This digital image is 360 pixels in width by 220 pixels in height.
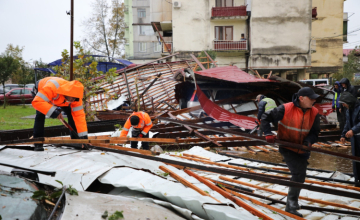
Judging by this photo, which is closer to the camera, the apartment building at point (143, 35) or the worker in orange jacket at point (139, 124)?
the worker in orange jacket at point (139, 124)


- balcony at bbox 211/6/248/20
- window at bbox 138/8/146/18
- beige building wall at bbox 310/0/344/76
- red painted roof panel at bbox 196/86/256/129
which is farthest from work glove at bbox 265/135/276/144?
window at bbox 138/8/146/18

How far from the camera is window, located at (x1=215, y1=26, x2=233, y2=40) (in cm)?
2703

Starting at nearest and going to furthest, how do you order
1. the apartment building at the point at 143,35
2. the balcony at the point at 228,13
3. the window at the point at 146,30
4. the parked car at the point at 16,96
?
the parked car at the point at 16,96
the balcony at the point at 228,13
the apartment building at the point at 143,35
the window at the point at 146,30

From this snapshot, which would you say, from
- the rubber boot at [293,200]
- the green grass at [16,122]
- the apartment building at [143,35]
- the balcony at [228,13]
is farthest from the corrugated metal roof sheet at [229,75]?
the apartment building at [143,35]

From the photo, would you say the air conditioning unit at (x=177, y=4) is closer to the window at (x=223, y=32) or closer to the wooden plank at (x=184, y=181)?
the window at (x=223, y=32)

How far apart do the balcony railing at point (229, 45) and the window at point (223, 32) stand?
1004 millimetres

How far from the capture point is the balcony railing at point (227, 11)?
86.4 feet

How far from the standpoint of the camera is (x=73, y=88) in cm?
443

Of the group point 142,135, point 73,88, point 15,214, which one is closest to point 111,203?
point 15,214

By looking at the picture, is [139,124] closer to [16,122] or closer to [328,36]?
[16,122]

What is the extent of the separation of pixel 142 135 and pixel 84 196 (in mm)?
3619

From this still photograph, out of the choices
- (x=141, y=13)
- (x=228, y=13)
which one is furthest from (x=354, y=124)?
(x=141, y=13)

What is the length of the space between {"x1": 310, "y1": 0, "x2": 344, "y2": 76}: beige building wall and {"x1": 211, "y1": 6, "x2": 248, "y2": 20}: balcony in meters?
9.64

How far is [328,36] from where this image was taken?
31516 millimetres
